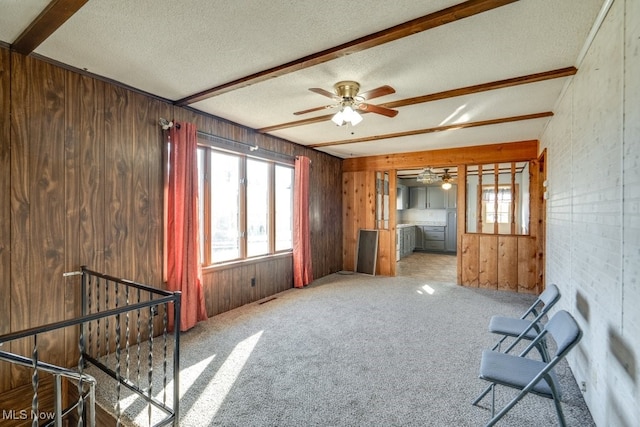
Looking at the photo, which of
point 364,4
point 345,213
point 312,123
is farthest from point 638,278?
point 345,213

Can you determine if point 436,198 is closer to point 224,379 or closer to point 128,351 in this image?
point 224,379

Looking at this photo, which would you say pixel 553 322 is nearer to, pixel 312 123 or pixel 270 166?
pixel 312 123

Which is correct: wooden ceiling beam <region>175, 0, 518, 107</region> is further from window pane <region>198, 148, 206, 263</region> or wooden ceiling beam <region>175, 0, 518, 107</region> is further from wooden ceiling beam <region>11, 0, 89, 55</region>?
wooden ceiling beam <region>11, 0, 89, 55</region>

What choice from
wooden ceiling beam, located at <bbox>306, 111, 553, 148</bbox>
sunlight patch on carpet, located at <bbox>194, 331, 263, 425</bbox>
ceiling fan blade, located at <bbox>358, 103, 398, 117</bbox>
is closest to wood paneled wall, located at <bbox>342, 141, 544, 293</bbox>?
wooden ceiling beam, located at <bbox>306, 111, 553, 148</bbox>

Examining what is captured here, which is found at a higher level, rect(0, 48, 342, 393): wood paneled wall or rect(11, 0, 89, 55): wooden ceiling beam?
rect(11, 0, 89, 55): wooden ceiling beam

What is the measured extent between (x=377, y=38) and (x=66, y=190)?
266cm

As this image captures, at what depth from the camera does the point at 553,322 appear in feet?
6.45

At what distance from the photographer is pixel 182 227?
10.4 ft

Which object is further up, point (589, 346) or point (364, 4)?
point (364, 4)

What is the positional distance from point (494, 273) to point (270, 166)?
4.16m

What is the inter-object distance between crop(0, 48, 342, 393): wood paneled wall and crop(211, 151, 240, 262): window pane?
0.73 m

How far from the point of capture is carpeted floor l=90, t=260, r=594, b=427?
1.93 metres

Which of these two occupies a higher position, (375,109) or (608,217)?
(375,109)

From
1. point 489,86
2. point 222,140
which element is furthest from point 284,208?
point 489,86
